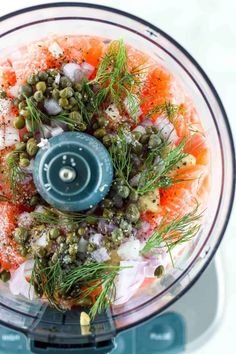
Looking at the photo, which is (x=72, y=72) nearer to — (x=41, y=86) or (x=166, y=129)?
(x=41, y=86)

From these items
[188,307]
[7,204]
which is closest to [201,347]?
[188,307]

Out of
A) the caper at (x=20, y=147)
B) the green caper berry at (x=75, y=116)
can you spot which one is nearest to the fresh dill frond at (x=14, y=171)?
the caper at (x=20, y=147)

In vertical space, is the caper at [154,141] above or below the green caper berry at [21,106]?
below

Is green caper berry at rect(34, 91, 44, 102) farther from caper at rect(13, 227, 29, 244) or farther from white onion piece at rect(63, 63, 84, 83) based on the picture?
caper at rect(13, 227, 29, 244)

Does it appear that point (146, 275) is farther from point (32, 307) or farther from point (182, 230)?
point (32, 307)

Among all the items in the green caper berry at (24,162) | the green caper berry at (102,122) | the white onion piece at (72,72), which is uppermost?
the white onion piece at (72,72)

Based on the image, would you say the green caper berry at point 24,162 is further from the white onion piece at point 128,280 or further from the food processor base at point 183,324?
the food processor base at point 183,324

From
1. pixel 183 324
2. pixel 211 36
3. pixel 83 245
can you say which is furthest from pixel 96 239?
pixel 211 36
